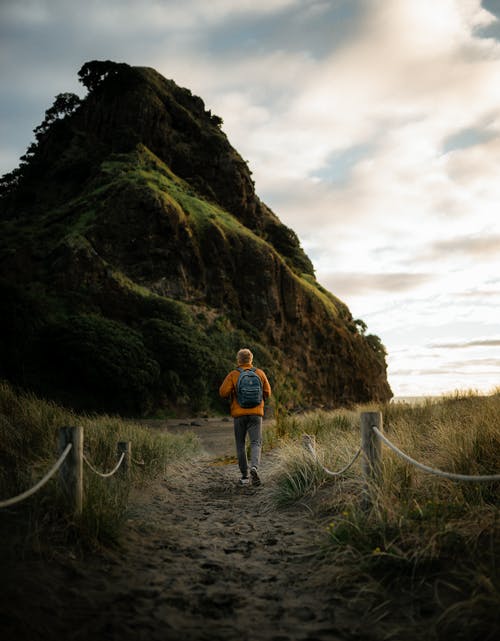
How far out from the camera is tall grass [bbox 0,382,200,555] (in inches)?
148

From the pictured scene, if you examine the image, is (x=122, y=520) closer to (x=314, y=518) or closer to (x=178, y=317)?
(x=314, y=518)

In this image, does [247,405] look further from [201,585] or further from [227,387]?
[201,585]

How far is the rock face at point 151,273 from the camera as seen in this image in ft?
69.5

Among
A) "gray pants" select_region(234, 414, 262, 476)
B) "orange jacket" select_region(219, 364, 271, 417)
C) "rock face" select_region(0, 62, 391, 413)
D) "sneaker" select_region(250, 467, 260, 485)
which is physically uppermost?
"rock face" select_region(0, 62, 391, 413)

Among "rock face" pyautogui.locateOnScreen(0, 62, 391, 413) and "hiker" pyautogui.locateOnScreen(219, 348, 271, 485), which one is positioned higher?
"rock face" pyautogui.locateOnScreen(0, 62, 391, 413)

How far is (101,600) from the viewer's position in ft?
10.1

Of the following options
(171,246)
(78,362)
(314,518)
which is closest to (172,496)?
(314,518)

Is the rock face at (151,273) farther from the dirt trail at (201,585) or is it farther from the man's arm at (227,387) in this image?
the dirt trail at (201,585)

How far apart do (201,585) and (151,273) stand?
2693 cm

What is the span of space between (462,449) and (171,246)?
2724cm

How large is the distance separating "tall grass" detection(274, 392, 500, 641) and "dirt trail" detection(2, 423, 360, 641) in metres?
0.25

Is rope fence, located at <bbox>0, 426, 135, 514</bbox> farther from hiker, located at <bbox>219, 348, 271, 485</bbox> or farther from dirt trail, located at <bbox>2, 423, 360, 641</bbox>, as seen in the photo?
hiker, located at <bbox>219, 348, 271, 485</bbox>

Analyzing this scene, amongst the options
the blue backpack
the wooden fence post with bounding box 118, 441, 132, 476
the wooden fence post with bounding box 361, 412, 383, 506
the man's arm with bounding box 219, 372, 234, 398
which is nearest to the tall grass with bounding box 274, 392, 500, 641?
the wooden fence post with bounding box 361, 412, 383, 506

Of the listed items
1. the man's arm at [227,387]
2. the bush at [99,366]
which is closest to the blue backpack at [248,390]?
the man's arm at [227,387]
